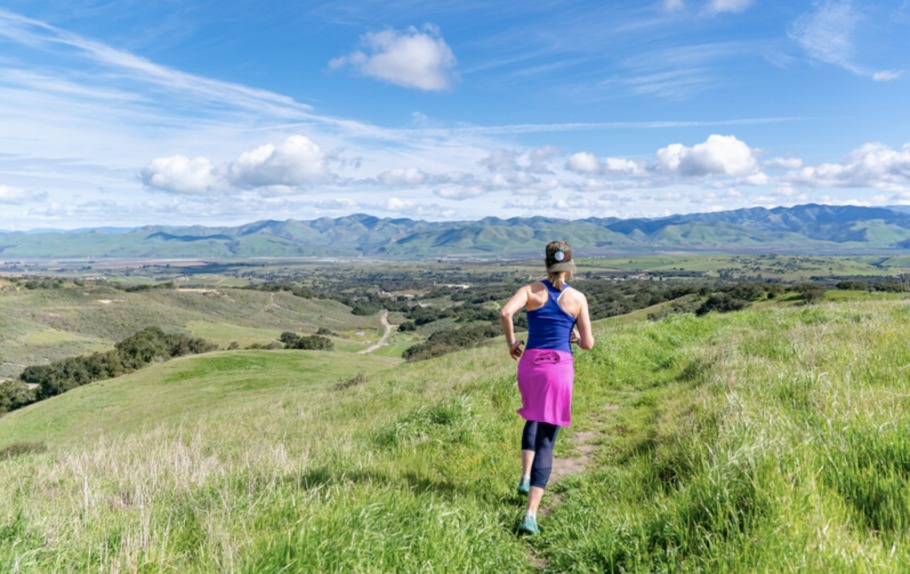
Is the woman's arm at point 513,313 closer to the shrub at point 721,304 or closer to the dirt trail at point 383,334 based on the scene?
the shrub at point 721,304

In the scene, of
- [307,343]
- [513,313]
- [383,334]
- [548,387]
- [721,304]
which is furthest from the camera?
[383,334]

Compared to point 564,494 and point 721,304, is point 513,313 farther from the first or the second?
point 721,304

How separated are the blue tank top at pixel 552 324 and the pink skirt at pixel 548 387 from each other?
0.28ft

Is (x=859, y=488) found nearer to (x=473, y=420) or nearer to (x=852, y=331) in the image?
(x=473, y=420)

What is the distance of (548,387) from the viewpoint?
5031mm

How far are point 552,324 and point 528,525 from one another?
1986 millimetres

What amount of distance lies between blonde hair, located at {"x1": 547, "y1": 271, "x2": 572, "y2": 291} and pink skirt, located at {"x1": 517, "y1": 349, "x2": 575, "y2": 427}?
70cm

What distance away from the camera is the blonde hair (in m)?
5.09

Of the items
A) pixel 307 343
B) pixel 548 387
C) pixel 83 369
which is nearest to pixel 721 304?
pixel 548 387

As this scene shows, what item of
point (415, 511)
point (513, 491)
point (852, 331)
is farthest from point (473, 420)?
point (852, 331)

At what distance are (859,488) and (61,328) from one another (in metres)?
124

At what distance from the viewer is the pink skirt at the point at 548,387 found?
16.4ft

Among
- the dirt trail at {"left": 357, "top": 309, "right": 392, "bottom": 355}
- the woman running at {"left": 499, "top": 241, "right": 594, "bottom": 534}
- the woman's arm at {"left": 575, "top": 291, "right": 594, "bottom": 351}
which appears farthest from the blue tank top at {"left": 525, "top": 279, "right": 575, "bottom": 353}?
the dirt trail at {"left": 357, "top": 309, "right": 392, "bottom": 355}

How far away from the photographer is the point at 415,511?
13.8 feet
